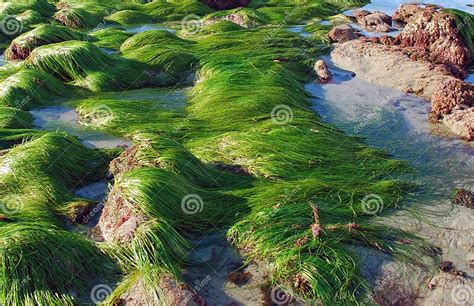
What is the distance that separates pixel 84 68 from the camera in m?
7.09

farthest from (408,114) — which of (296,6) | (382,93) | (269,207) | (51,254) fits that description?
(296,6)

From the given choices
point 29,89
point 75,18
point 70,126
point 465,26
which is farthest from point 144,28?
point 465,26

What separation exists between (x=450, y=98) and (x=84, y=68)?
522cm

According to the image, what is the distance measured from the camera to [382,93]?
267 inches

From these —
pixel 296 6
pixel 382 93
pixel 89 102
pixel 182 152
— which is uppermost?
pixel 182 152

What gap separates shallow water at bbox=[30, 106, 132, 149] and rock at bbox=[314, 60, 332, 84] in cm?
338

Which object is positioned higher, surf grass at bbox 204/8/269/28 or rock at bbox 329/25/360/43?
rock at bbox 329/25/360/43

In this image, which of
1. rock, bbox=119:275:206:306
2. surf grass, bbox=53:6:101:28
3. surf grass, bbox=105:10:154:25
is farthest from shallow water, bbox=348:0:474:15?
rock, bbox=119:275:206:306

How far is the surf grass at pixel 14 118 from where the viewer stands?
5492 millimetres

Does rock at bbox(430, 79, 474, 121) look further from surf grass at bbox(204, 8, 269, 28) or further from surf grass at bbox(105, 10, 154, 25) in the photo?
surf grass at bbox(105, 10, 154, 25)

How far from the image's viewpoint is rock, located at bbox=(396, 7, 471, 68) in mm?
7672

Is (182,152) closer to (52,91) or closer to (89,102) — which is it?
(89,102)

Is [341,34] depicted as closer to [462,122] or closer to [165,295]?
[462,122]

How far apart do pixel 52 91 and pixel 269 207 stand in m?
4.18
